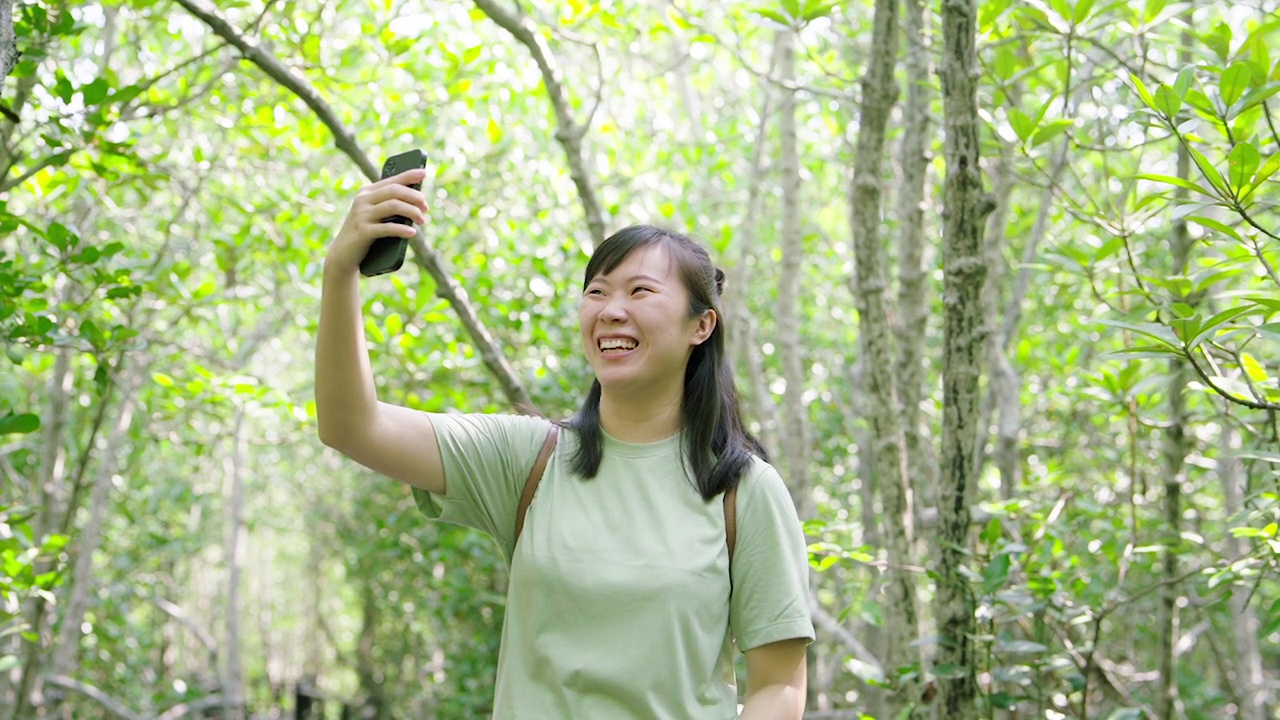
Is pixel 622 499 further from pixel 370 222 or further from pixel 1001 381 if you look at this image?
pixel 1001 381

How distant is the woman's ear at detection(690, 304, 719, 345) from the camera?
178 cm

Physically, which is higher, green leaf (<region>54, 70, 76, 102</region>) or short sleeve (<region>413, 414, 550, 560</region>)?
green leaf (<region>54, 70, 76, 102</region>)

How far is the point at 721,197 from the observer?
6.93 m

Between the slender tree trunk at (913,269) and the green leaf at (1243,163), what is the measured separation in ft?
3.95

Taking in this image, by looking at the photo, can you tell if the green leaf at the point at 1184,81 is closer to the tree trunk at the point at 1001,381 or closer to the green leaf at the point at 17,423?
the tree trunk at the point at 1001,381

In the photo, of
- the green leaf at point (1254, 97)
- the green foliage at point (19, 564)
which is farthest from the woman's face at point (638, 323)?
the green foliage at point (19, 564)

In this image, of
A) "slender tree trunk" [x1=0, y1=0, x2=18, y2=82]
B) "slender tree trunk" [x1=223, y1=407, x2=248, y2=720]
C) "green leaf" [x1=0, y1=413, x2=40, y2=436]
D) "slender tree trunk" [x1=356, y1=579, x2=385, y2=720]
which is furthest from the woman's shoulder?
"slender tree trunk" [x1=356, y1=579, x2=385, y2=720]

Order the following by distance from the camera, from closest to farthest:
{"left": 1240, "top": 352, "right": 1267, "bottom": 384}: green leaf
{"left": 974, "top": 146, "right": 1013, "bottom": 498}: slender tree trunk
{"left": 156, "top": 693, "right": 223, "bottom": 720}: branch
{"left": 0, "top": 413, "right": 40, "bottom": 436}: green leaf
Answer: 1. {"left": 0, "top": 413, "right": 40, "bottom": 436}: green leaf
2. {"left": 1240, "top": 352, "right": 1267, "bottom": 384}: green leaf
3. {"left": 974, "top": 146, "right": 1013, "bottom": 498}: slender tree trunk
4. {"left": 156, "top": 693, "right": 223, "bottom": 720}: branch

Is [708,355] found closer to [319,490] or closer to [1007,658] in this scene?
[1007,658]

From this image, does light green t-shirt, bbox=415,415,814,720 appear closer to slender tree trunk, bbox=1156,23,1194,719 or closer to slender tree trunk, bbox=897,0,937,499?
slender tree trunk, bbox=897,0,937,499

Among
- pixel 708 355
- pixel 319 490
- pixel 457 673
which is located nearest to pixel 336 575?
pixel 319 490

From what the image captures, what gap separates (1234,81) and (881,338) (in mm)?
987

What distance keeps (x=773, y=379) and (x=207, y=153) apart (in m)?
3.37

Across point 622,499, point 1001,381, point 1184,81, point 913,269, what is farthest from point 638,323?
point 1001,381
